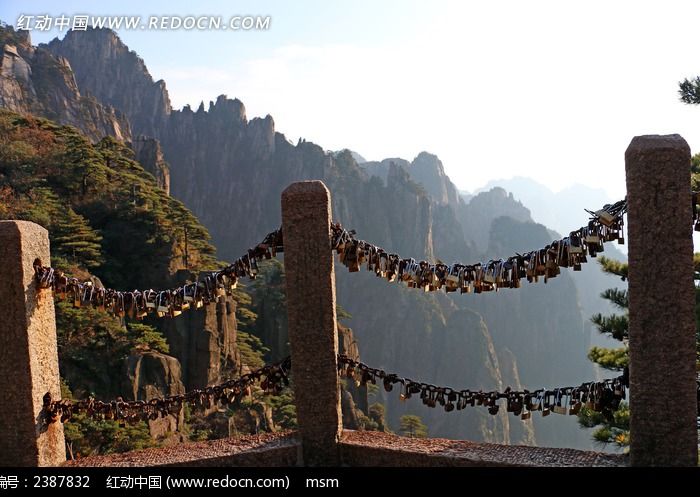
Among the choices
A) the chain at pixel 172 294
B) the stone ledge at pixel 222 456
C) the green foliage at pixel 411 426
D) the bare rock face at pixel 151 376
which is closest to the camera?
the stone ledge at pixel 222 456

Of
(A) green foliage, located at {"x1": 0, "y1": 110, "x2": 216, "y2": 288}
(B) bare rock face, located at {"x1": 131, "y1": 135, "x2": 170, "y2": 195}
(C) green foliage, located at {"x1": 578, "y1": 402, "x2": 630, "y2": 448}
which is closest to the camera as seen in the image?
(C) green foliage, located at {"x1": 578, "y1": 402, "x2": 630, "y2": 448}

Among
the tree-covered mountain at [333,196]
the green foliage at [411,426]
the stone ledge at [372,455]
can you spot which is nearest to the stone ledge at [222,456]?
the stone ledge at [372,455]

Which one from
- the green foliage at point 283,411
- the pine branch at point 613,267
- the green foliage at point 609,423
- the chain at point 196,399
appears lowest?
the green foliage at point 283,411

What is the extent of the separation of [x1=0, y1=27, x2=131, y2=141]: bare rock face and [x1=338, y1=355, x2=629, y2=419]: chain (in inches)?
2139

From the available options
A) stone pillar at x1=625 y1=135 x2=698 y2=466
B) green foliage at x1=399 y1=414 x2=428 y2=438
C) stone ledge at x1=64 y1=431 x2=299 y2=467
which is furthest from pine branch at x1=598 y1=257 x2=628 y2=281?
green foliage at x1=399 y1=414 x2=428 y2=438

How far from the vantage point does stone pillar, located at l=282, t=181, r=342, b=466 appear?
434cm

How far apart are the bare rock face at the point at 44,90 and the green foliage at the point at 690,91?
51437 millimetres

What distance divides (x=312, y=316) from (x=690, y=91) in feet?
32.0

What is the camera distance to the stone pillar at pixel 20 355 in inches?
171

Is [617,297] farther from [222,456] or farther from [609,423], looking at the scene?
[222,456]

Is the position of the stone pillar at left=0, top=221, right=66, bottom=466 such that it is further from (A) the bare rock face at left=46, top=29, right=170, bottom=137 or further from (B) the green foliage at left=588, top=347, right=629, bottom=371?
(A) the bare rock face at left=46, top=29, right=170, bottom=137

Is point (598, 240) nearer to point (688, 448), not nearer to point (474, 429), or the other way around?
point (688, 448)

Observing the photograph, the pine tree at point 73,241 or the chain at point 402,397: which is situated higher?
the pine tree at point 73,241

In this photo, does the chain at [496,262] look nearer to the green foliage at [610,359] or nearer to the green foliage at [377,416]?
the green foliage at [610,359]
